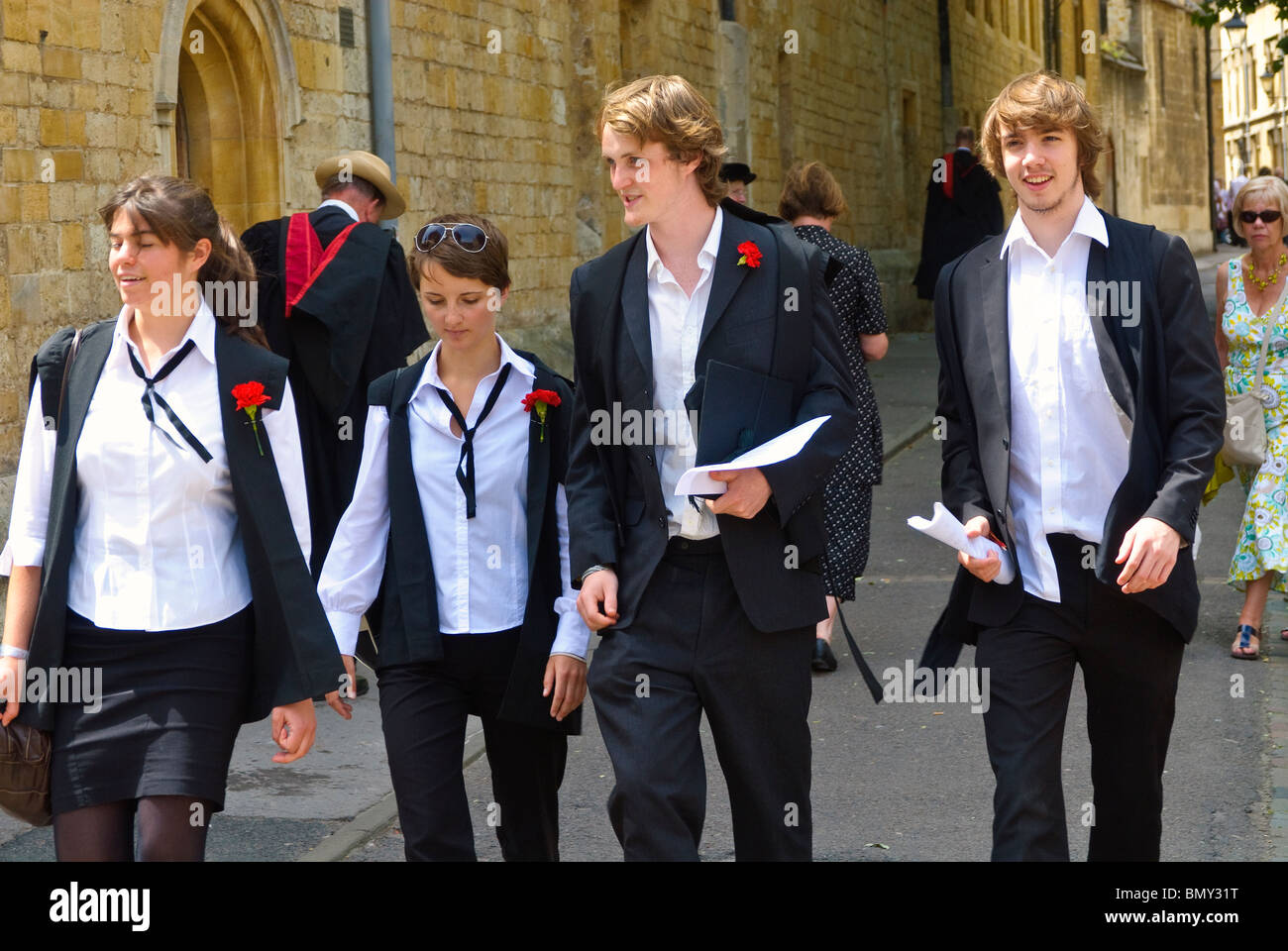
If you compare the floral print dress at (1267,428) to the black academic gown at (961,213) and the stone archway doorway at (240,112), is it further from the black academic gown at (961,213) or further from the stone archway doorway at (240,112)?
the black academic gown at (961,213)

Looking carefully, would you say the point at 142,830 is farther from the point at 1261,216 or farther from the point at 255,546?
the point at 1261,216

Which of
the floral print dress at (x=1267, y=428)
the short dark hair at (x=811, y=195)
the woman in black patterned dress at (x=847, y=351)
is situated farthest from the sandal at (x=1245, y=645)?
the short dark hair at (x=811, y=195)

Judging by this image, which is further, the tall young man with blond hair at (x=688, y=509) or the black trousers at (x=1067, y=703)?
the black trousers at (x=1067, y=703)

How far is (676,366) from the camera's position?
368 centimetres

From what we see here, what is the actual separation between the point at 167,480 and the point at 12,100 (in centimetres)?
579

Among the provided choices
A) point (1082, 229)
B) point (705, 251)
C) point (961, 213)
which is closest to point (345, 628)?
point (705, 251)

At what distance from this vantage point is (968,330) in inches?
155

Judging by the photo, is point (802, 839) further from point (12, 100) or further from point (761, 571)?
point (12, 100)

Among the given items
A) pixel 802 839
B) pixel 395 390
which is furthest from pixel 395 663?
pixel 802 839

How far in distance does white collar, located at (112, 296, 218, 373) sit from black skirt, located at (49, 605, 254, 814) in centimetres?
54

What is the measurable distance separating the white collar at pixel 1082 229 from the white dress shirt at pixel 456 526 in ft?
3.64

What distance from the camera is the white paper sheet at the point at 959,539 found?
140 inches

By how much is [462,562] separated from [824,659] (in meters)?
3.82

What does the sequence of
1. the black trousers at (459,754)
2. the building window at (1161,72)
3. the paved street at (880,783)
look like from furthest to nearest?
the building window at (1161,72)
the paved street at (880,783)
the black trousers at (459,754)
